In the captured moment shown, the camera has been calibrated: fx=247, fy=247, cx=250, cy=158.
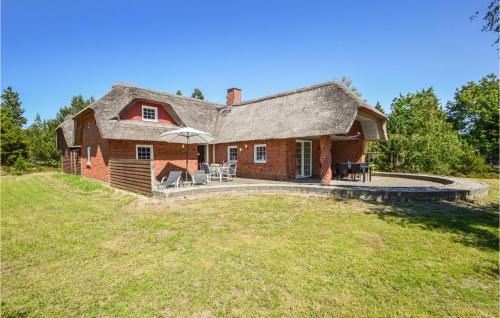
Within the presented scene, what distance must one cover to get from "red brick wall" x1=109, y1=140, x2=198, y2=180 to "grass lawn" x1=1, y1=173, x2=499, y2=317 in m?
6.85

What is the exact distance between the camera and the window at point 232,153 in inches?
697

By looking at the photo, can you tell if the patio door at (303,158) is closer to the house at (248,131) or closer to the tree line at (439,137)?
the house at (248,131)

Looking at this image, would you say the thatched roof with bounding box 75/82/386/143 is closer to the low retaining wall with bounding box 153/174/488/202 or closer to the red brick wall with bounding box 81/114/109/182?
the red brick wall with bounding box 81/114/109/182

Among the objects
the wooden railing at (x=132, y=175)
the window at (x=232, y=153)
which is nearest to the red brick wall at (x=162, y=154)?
the wooden railing at (x=132, y=175)

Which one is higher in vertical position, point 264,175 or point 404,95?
point 404,95

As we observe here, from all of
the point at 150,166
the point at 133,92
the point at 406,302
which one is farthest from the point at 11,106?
the point at 406,302

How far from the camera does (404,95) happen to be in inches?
1435

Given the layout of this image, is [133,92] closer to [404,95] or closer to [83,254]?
[83,254]

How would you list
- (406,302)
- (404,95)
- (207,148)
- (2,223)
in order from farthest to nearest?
1. (404,95)
2. (207,148)
3. (2,223)
4. (406,302)

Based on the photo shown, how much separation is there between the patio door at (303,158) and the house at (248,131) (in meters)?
0.06

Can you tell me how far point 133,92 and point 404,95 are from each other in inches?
1450

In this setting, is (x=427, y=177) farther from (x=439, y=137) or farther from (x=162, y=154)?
(x=162, y=154)

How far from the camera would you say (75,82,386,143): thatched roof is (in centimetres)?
1270

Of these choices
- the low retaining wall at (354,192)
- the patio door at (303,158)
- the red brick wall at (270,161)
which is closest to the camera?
the low retaining wall at (354,192)
